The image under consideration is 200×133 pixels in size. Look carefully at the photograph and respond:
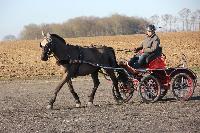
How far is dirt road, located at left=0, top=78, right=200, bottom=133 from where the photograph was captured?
28.8 feet

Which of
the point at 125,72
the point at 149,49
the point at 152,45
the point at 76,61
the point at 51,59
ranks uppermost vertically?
the point at 152,45

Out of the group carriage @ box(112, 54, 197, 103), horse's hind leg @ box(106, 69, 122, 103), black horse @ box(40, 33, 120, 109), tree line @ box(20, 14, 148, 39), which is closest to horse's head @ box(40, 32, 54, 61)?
black horse @ box(40, 33, 120, 109)

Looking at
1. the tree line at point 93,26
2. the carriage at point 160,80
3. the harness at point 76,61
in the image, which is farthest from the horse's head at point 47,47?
the tree line at point 93,26

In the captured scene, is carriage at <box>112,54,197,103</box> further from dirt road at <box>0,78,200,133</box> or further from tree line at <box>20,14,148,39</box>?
tree line at <box>20,14,148,39</box>

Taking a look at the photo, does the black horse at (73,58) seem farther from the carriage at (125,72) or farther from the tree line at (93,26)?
the tree line at (93,26)

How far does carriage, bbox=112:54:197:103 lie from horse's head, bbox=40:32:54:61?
2.31 meters

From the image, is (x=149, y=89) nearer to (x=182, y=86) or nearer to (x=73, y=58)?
(x=182, y=86)

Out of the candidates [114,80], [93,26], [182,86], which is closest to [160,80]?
[182,86]

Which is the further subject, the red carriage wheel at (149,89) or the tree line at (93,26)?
the tree line at (93,26)

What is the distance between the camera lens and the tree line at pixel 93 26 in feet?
276

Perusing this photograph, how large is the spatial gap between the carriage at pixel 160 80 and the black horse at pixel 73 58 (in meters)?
0.69

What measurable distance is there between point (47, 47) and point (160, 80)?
11.1 ft

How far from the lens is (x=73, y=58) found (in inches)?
468

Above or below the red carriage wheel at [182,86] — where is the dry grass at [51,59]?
below
